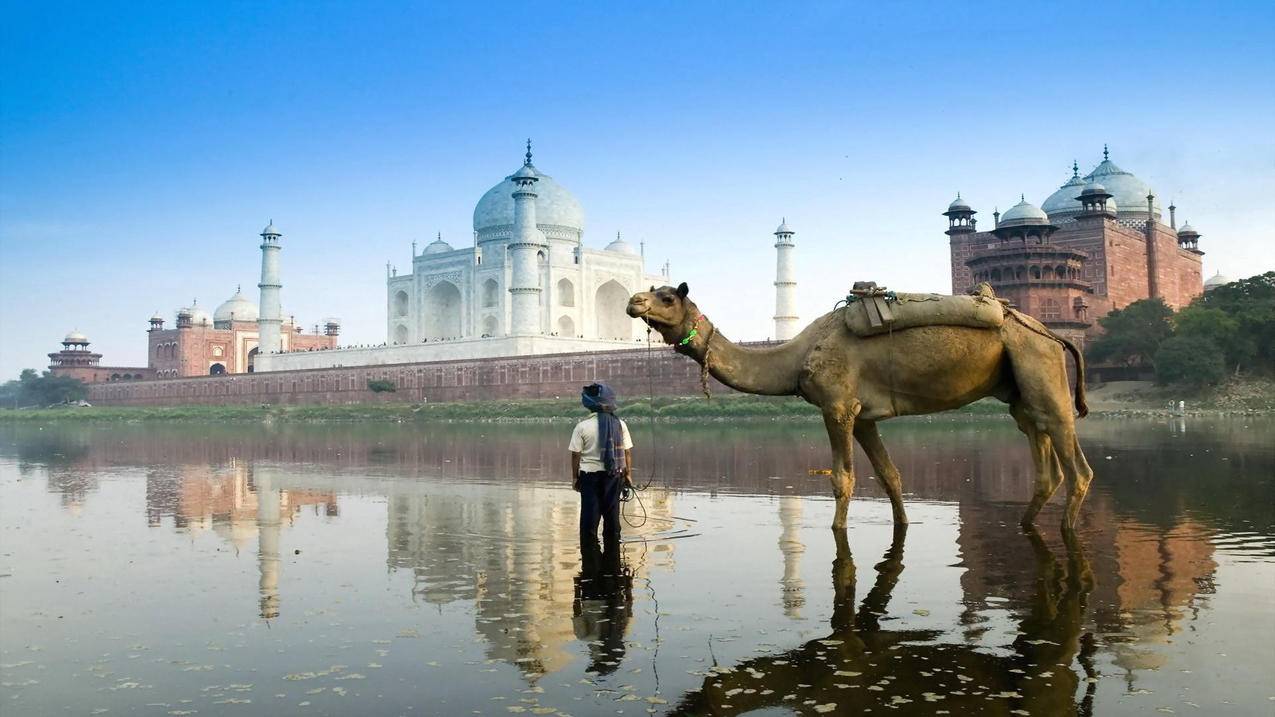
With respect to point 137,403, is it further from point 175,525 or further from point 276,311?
point 175,525

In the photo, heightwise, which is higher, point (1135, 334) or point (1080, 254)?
point (1080, 254)

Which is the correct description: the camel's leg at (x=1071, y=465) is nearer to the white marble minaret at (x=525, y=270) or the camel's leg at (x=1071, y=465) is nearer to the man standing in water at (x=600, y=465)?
the man standing in water at (x=600, y=465)

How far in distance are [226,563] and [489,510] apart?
132 inches

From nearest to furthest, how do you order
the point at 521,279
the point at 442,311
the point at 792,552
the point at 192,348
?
the point at 792,552
the point at 521,279
the point at 442,311
the point at 192,348

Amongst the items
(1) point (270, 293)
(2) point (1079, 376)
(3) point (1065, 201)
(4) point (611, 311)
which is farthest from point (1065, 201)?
(2) point (1079, 376)

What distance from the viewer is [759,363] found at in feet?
27.9

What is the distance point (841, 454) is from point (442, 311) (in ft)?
226

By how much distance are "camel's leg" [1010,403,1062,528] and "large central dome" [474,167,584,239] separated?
63.1m

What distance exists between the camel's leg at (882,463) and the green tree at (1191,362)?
127 ft

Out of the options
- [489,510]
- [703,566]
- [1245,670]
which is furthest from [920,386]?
[489,510]

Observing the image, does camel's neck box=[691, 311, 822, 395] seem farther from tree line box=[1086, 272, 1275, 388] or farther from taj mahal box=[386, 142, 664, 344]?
taj mahal box=[386, 142, 664, 344]

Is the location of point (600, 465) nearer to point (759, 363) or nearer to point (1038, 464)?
point (759, 363)

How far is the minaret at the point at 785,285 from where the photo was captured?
220 feet

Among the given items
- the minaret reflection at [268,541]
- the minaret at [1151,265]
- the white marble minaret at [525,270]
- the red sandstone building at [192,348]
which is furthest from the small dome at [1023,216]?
the red sandstone building at [192,348]
